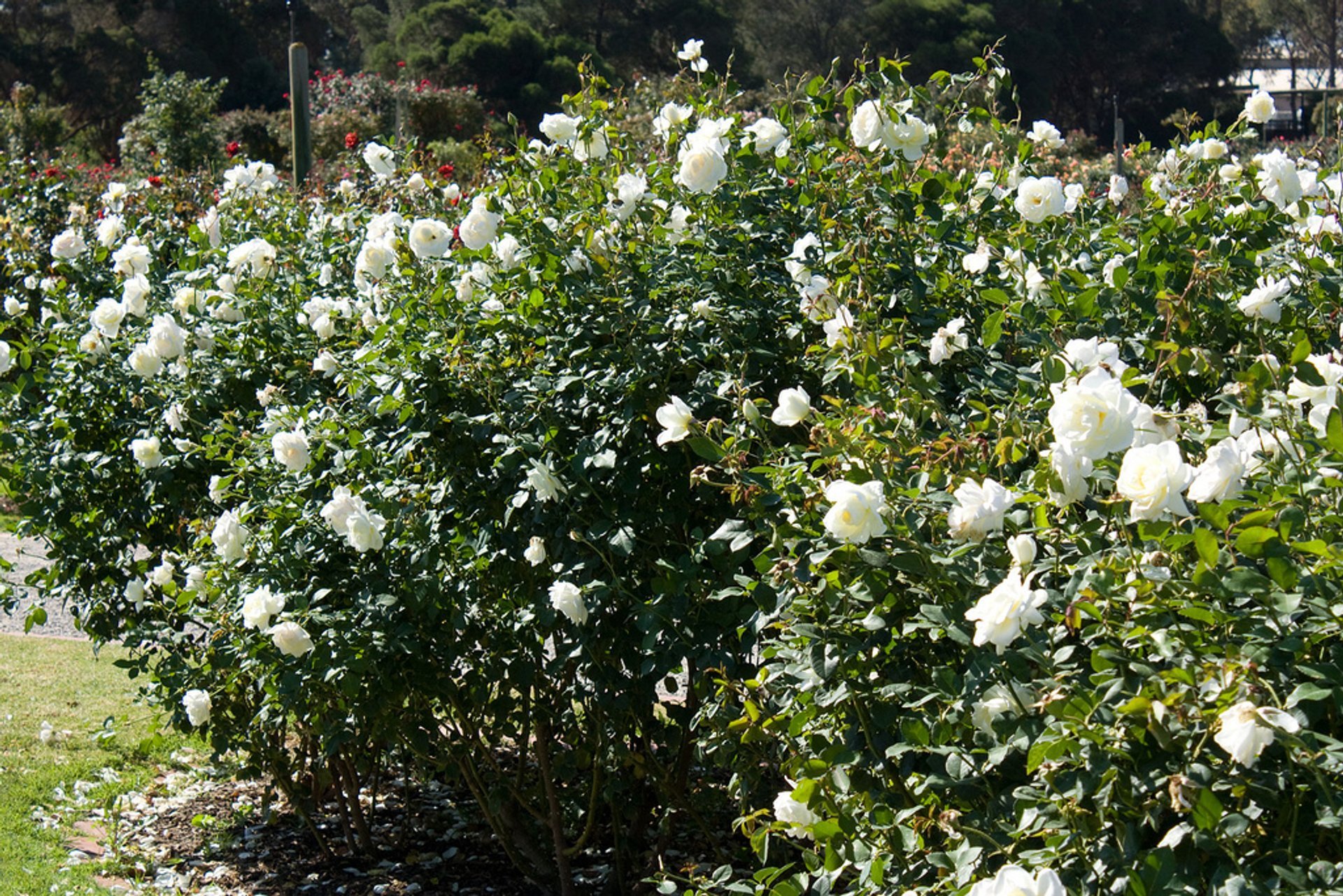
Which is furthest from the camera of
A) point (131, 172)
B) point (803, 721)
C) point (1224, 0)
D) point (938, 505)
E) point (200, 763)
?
point (1224, 0)

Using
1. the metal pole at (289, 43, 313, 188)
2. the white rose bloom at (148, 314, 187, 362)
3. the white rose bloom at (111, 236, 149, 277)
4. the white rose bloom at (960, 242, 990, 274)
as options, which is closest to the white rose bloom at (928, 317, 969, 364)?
the white rose bloom at (960, 242, 990, 274)

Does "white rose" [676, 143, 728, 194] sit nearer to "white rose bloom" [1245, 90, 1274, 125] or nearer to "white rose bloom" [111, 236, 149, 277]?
"white rose bloom" [1245, 90, 1274, 125]

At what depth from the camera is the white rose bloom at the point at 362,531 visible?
8.21ft

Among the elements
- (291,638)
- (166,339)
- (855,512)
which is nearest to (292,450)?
(291,638)

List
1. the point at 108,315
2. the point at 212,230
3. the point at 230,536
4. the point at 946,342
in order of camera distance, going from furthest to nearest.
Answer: the point at 212,230, the point at 108,315, the point at 230,536, the point at 946,342

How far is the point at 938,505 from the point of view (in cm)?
171

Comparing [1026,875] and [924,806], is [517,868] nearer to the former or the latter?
[924,806]

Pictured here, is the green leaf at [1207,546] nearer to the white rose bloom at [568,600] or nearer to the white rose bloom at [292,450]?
the white rose bloom at [568,600]

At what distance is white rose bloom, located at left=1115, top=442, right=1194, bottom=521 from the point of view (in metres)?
1.37

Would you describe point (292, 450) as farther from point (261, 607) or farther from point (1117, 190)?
point (1117, 190)

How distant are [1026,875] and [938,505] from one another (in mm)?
503

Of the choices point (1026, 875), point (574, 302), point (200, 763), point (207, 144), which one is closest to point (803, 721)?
point (1026, 875)

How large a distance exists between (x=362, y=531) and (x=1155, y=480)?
158 cm

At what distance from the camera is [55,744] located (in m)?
4.61
